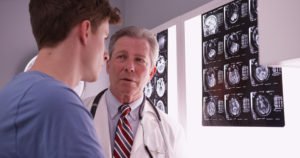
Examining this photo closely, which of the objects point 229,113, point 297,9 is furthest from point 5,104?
point 229,113

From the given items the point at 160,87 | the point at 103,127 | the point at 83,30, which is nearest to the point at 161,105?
the point at 160,87

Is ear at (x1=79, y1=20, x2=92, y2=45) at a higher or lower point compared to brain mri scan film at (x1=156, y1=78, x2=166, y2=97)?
higher

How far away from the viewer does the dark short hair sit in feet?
2.67

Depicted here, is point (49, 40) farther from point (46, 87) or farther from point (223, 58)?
point (223, 58)

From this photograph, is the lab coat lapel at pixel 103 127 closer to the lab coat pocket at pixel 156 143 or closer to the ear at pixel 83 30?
the lab coat pocket at pixel 156 143


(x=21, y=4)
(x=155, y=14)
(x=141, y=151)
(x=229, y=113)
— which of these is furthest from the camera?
(x=21, y=4)

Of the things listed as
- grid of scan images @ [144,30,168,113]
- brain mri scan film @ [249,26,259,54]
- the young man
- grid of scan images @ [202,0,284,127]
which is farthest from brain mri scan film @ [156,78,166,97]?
the young man

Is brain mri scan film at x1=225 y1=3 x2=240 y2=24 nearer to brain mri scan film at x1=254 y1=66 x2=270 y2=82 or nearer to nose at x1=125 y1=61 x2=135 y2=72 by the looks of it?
brain mri scan film at x1=254 y1=66 x2=270 y2=82

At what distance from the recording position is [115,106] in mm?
1519

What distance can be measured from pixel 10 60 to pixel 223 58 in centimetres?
141

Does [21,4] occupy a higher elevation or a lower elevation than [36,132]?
higher

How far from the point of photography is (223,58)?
1.61 metres

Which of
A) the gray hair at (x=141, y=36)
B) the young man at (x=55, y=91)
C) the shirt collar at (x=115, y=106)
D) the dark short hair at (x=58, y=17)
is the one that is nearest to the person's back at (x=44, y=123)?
the young man at (x=55, y=91)

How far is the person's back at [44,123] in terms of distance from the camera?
2.12 ft
